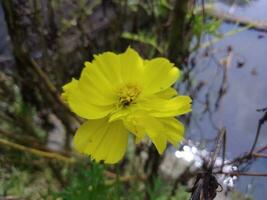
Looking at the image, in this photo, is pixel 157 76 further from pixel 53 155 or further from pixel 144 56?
pixel 144 56

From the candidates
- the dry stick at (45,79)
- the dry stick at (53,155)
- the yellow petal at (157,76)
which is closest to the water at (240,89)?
the dry stick at (53,155)

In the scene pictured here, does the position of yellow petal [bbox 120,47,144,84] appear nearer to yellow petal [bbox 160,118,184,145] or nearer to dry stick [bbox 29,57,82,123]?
yellow petal [bbox 160,118,184,145]

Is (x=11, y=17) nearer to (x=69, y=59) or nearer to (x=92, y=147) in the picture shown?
(x=92, y=147)

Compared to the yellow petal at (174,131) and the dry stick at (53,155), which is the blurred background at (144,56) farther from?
the yellow petal at (174,131)

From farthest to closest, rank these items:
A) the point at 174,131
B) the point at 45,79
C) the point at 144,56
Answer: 1. the point at 144,56
2. the point at 45,79
3. the point at 174,131

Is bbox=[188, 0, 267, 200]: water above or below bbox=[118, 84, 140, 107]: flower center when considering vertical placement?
above

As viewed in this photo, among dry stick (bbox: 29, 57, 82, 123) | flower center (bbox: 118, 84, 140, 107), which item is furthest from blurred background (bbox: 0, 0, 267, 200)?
flower center (bbox: 118, 84, 140, 107)

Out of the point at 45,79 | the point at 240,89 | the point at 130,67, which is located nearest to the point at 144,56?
the point at 240,89
